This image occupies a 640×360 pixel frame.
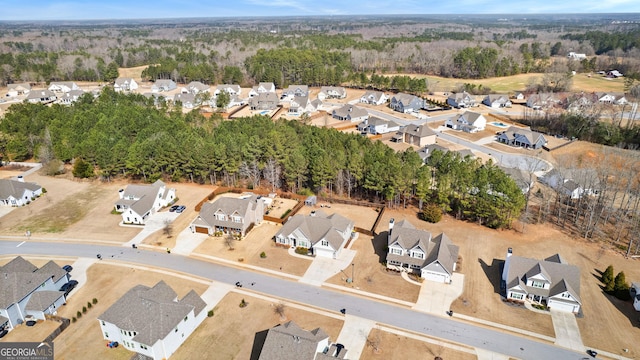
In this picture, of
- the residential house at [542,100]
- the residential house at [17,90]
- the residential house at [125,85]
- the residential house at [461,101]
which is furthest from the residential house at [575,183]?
the residential house at [17,90]

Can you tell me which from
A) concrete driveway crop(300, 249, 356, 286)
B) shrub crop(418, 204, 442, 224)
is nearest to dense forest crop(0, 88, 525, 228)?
shrub crop(418, 204, 442, 224)

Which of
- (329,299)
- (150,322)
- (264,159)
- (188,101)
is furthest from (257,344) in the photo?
(188,101)

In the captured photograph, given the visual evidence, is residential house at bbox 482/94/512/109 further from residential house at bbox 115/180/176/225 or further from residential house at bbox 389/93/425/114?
residential house at bbox 115/180/176/225

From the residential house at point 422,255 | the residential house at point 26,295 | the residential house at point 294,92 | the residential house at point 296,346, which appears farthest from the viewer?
the residential house at point 294,92

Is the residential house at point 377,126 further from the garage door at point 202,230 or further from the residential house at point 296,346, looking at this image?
the residential house at point 296,346

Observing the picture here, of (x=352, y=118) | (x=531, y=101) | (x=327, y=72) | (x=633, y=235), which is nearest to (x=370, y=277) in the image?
(x=633, y=235)

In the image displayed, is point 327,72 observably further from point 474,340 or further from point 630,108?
point 474,340
